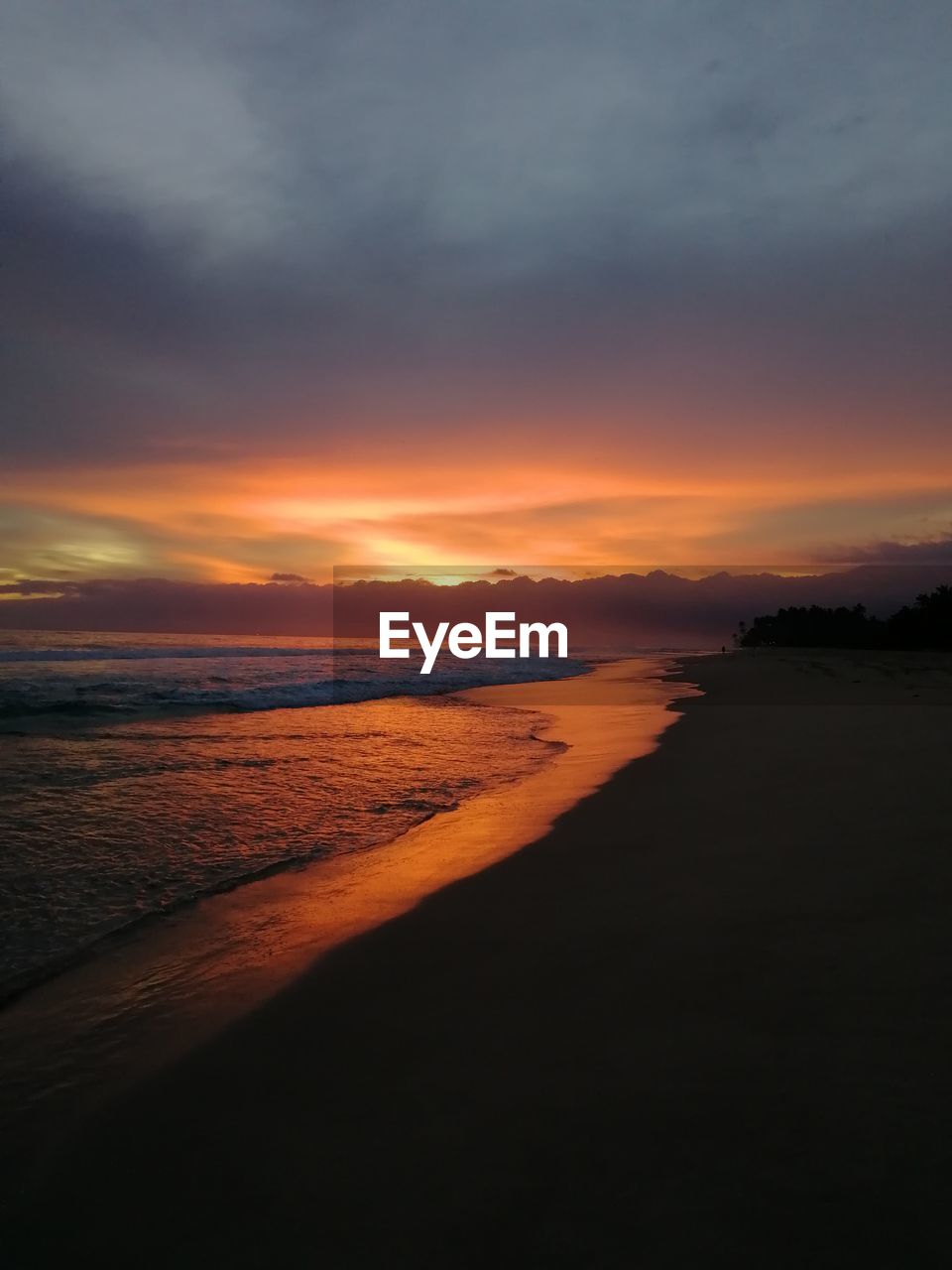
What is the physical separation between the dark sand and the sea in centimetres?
202

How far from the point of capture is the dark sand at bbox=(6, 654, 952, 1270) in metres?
2.14

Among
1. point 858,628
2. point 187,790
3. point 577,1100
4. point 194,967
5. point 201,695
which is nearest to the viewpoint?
point 577,1100

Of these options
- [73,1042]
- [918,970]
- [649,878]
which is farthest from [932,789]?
[73,1042]

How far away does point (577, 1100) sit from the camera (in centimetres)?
270

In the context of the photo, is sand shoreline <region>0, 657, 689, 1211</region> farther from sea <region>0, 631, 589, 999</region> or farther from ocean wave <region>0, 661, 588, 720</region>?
ocean wave <region>0, 661, 588, 720</region>

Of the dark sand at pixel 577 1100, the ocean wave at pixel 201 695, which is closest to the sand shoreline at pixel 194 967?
the dark sand at pixel 577 1100

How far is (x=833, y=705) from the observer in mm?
16656

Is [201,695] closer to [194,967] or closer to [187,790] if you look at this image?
[187,790]

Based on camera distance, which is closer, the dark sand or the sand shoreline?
the dark sand

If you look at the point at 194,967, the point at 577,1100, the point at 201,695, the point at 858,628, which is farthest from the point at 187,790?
the point at 858,628

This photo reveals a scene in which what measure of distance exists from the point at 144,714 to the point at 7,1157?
682 inches

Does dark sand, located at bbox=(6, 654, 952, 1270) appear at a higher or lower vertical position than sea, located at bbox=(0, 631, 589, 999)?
higher

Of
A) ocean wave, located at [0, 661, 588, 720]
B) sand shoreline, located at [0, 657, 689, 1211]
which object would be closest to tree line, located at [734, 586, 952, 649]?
ocean wave, located at [0, 661, 588, 720]

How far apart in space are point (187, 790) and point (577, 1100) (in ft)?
24.9
